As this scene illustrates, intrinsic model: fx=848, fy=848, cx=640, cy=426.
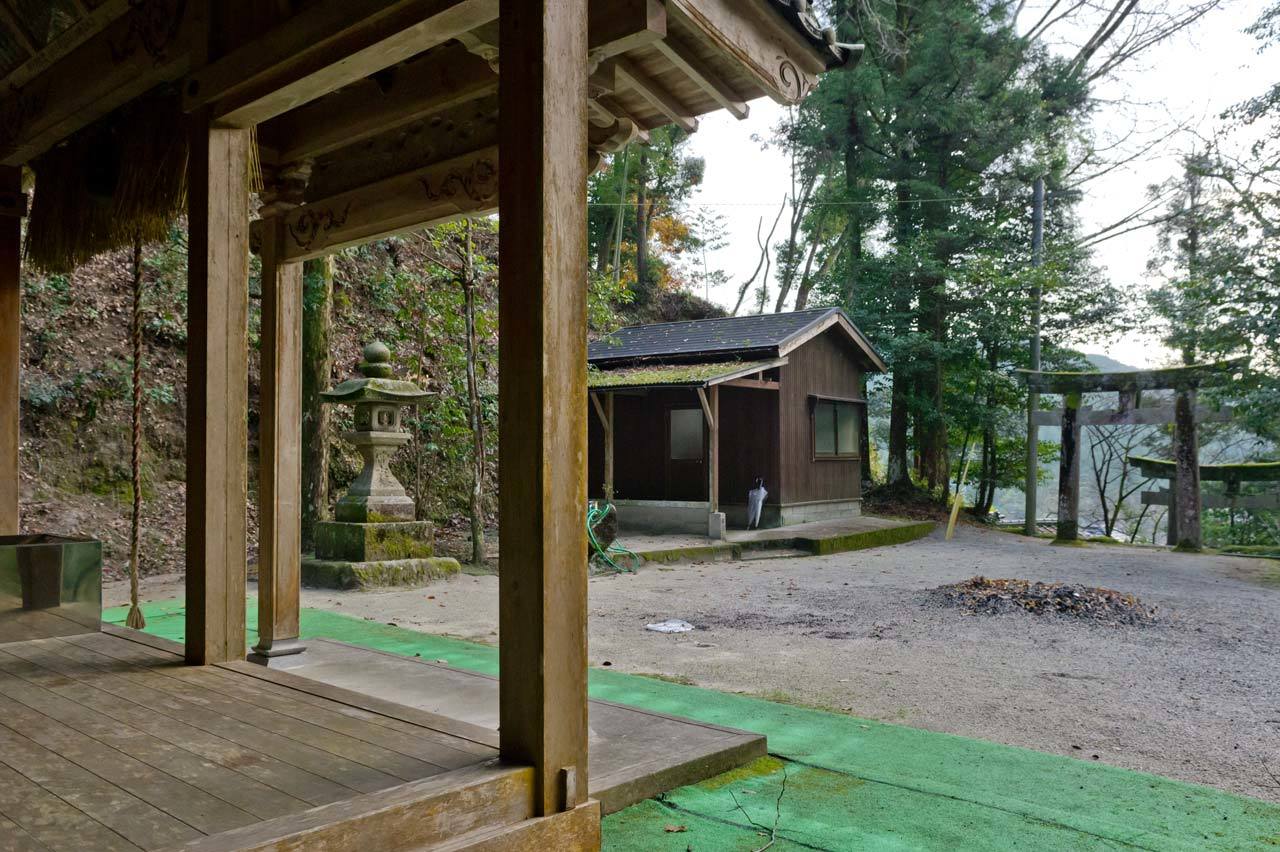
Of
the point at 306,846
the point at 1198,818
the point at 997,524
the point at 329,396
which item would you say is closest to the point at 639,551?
the point at 329,396

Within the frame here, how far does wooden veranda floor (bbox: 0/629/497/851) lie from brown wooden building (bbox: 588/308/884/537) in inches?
399

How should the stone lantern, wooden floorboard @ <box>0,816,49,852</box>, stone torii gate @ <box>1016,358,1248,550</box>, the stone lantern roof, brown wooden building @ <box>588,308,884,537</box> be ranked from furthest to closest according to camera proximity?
brown wooden building @ <box>588,308,884,537</box>, stone torii gate @ <box>1016,358,1248,550</box>, the stone lantern roof, the stone lantern, wooden floorboard @ <box>0,816,49,852</box>

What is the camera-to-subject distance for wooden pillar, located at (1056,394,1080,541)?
47.4ft

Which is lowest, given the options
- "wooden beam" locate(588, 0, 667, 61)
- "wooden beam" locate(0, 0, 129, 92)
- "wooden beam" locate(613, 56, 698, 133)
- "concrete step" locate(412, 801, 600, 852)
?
"concrete step" locate(412, 801, 600, 852)

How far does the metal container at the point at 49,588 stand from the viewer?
3.86 m

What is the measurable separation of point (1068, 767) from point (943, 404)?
643 inches

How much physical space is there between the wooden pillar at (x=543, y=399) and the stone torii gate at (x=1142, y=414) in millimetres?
12659

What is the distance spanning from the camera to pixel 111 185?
4.26 m

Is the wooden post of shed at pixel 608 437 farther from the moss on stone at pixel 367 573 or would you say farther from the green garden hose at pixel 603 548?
the moss on stone at pixel 367 573

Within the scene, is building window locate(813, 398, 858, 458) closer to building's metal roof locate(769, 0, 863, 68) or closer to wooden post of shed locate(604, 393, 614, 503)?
wooden post of shed locate(604, 393, 614, 503)

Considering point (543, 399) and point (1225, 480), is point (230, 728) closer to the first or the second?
point (543, 399)

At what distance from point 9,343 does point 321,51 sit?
3315 mm

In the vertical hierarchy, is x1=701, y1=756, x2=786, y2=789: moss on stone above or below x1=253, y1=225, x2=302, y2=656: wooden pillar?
below

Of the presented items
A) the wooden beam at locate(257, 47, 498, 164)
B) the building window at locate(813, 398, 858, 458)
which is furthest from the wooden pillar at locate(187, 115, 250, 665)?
the building window at locate(813, 398, 858, 458)
